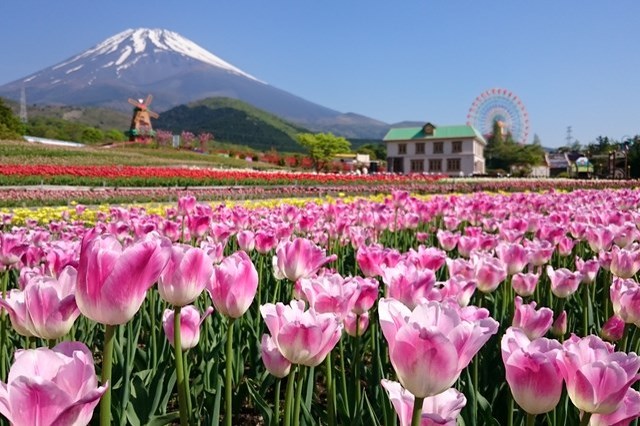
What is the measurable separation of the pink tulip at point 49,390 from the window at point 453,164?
211ft

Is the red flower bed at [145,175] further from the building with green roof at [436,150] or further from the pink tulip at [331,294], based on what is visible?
the building with green roof at [436,150]

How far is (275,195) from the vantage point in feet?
56.2

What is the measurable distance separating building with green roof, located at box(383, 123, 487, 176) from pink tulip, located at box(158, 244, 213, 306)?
6157 cm

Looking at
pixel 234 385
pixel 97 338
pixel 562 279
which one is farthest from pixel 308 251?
pixel 97 338

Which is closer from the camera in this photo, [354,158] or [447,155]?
[447,155]

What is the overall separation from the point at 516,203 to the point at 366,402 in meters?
5.16

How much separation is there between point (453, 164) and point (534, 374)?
64440 millimetres

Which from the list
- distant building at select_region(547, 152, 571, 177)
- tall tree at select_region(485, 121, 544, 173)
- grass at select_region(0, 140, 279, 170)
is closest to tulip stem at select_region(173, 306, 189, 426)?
grass at select_region(0, 140, 279, 170)

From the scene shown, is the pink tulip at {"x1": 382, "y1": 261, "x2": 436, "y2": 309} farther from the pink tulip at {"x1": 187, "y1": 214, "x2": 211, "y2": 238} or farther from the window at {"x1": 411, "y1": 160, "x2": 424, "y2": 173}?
the window at {"x1": 411, "y1": 160, "x2": 424, "y2": 173}

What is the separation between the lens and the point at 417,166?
217 ft

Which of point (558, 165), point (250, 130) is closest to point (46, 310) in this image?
point (558, 165)

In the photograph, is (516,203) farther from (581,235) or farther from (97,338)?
(97,338)

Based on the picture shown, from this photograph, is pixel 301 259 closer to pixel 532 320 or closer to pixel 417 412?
pixel 532 320

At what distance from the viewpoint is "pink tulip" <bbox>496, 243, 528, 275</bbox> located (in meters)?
2.62
